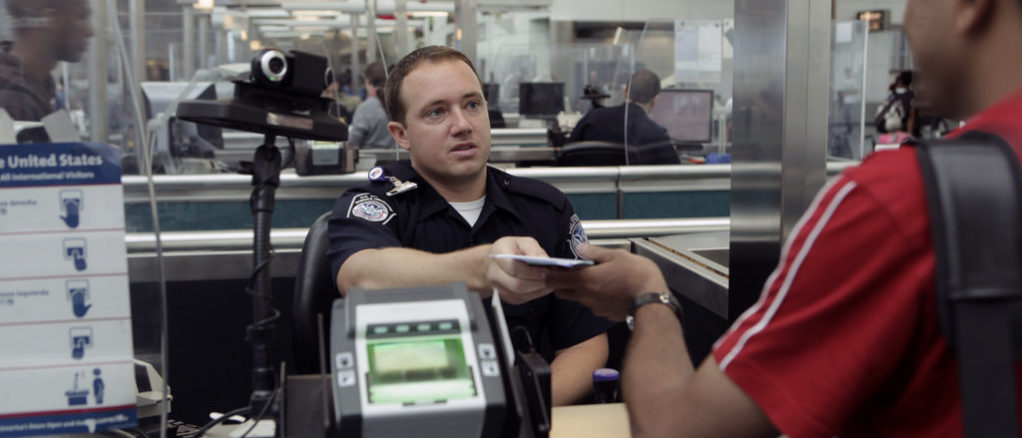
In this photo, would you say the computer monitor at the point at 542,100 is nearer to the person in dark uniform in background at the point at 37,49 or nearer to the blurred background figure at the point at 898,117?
the blurred background figure at the point at 898,117

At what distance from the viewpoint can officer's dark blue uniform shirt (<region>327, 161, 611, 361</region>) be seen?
1.92 meters

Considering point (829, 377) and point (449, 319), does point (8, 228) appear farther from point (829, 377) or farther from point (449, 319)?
point (829, 377)

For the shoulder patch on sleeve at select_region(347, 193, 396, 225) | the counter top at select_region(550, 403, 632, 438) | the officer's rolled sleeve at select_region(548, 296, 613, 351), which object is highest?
the shoulder patch on sleeve at select_region(347, 193, 396, 225)

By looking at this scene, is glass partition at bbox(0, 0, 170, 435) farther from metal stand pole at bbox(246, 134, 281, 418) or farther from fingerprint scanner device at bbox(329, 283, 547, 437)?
fingerprint scanner device at bbox(329, 283, 547, 437)

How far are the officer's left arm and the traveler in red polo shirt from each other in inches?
Answer: 36.9

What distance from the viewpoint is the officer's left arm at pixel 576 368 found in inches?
75.0

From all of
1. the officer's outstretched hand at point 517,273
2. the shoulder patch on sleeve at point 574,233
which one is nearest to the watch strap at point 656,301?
the officer's outstretched hand at point 517,273

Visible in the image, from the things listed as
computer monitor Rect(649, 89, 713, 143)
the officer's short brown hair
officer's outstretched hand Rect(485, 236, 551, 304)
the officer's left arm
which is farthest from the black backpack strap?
computer monitor Rect(649, 89, 713, 143)

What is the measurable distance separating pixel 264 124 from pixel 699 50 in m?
6.16

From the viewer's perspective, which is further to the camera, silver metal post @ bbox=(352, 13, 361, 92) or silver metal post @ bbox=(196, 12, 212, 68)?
silver metal post @ bbox=(352, 13, 361, 92)

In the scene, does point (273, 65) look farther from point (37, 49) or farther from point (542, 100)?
point (542, 100)

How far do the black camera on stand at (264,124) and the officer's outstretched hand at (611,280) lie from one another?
1.33 ft

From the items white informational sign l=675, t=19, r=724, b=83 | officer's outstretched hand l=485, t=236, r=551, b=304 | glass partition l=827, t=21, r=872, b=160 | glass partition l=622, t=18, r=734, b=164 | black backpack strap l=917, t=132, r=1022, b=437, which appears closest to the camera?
black backpack strap l=917, t=132, r=1022, b=437

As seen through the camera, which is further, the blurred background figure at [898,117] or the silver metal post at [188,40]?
the blurred background figure at [898,117]
